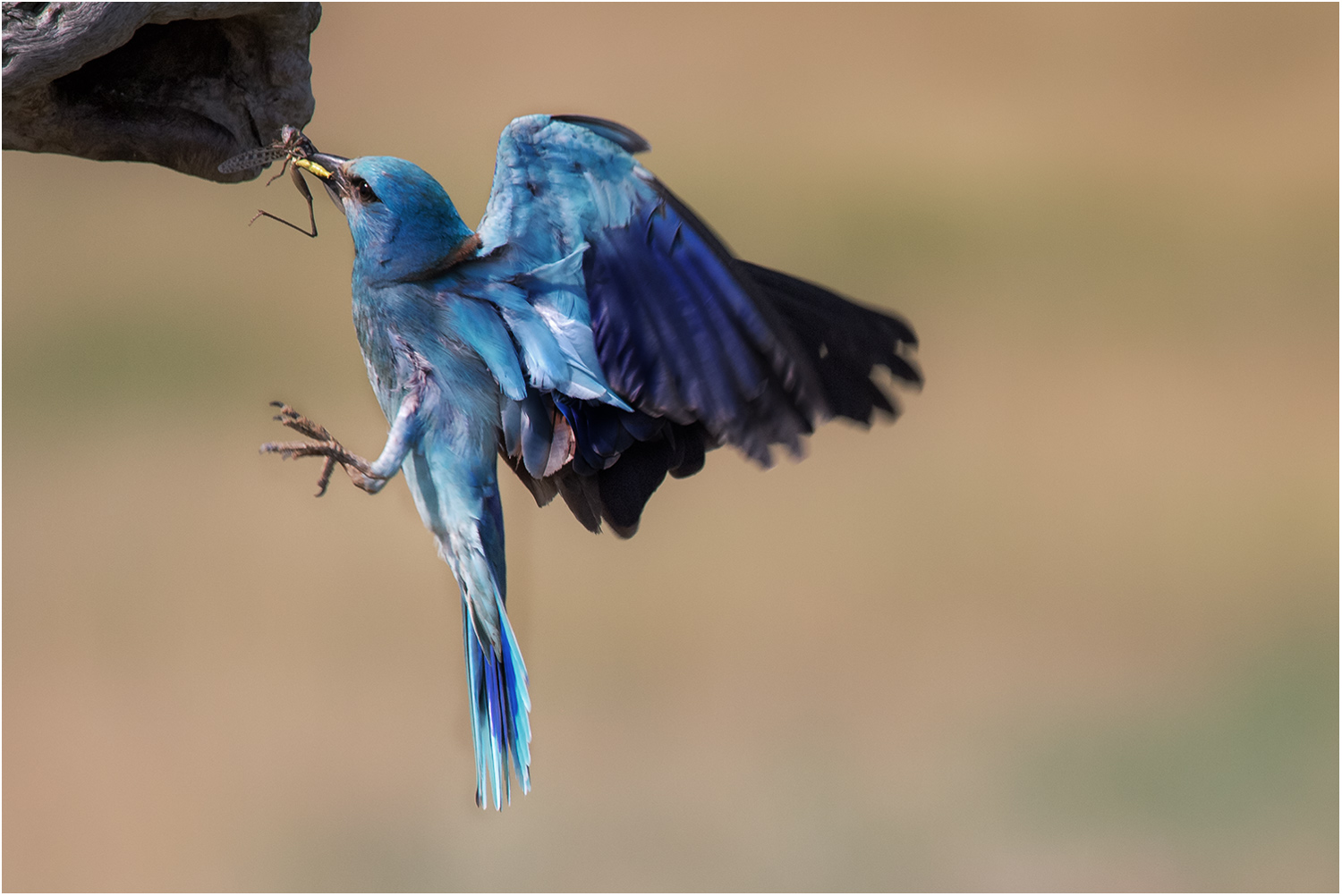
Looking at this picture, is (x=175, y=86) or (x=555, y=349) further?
(x=175, y=86)

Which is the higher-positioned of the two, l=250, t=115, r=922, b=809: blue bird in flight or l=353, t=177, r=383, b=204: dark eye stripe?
l=353, t=177, r=383, b=204: dark eye stripe

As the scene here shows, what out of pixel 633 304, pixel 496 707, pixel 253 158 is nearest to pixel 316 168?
pixel 253 158

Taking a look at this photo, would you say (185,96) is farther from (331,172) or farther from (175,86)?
(331,172)

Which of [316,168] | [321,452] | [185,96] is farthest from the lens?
[185,96]

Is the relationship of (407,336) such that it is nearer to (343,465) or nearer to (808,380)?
(343,465)

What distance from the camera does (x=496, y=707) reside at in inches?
59.9

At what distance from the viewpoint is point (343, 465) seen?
1.34 m

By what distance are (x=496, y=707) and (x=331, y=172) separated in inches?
23.9

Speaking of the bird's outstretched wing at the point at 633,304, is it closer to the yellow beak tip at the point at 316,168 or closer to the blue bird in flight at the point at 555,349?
the blue bird in flight at the point at 555,349

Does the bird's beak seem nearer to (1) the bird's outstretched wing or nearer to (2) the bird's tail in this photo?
(1) the bird's outstretched wing

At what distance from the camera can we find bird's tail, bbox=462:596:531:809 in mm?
1497

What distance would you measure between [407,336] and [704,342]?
32cm

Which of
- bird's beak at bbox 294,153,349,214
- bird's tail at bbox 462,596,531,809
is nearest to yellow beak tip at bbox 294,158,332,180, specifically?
bird's beak at bbox 294,153,349,214

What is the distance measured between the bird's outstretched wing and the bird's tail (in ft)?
0.74
